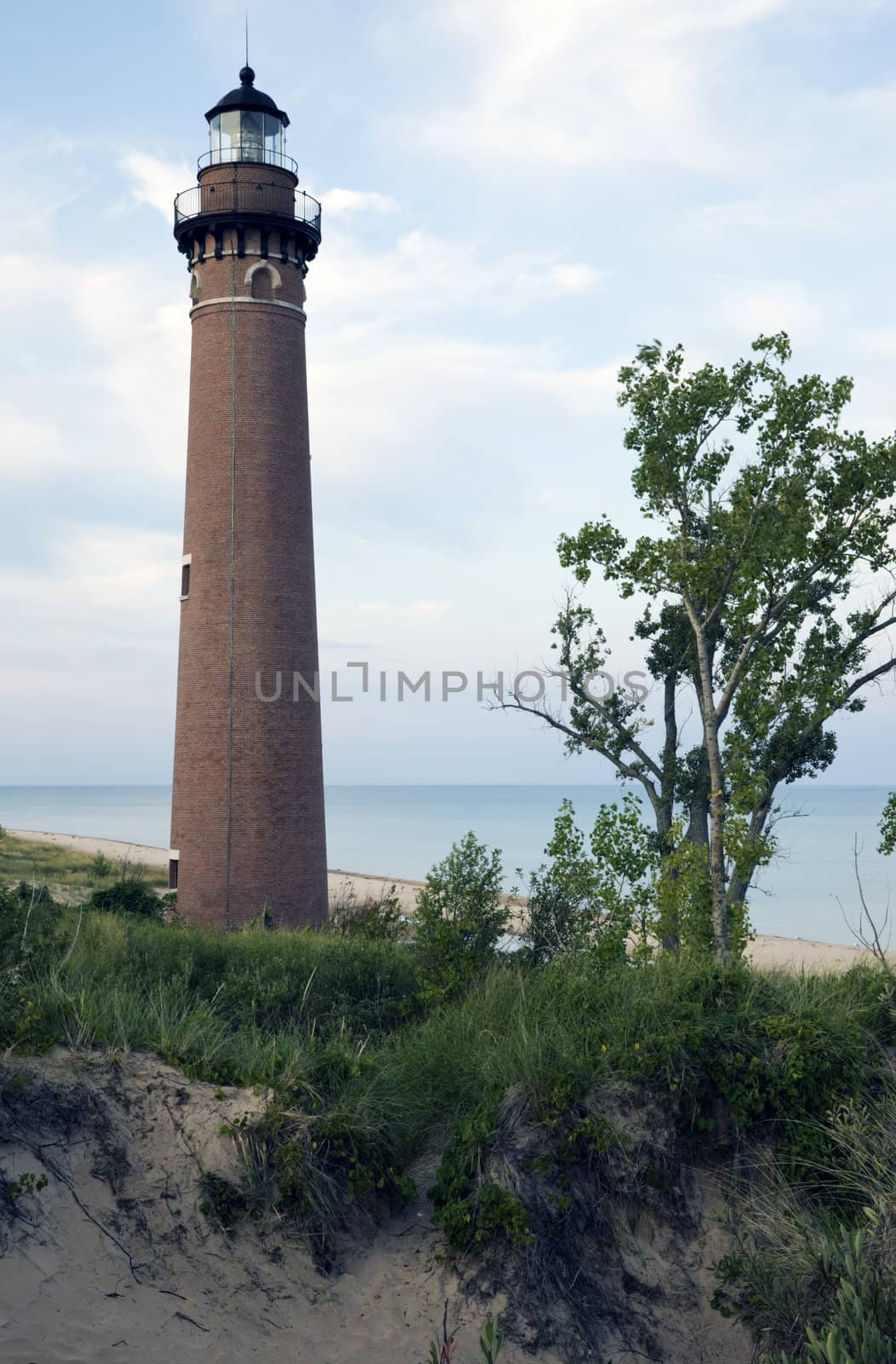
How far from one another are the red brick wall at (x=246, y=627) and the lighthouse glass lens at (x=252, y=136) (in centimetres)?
237

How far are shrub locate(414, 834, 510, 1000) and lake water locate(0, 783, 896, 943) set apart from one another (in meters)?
6.12

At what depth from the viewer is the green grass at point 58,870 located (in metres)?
29.0

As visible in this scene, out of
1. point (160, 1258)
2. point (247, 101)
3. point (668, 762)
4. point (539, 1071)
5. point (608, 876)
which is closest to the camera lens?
point (160, 1258)

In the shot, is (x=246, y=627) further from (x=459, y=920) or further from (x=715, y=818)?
(x=715, y=818)

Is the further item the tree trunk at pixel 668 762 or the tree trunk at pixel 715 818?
the tree trunk at pixel 668 762

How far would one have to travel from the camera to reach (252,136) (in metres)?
22.9

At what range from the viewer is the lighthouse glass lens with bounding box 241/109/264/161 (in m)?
22.8

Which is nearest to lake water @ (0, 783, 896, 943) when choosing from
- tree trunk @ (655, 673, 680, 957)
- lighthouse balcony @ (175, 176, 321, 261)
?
tree trunk @ (655, 673, 680, 957)

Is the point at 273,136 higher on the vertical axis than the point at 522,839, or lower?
higher

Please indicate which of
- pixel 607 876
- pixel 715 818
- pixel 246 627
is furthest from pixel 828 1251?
pixel 246 627

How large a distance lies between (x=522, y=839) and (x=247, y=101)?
90920 mm

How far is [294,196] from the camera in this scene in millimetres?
22859

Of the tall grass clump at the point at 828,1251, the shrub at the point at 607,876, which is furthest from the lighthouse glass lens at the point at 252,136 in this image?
the tall grass clump at the point at 828,1251

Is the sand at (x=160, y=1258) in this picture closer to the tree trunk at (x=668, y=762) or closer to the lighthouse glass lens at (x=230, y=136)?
the tree trunk at (x=668, y=762)
